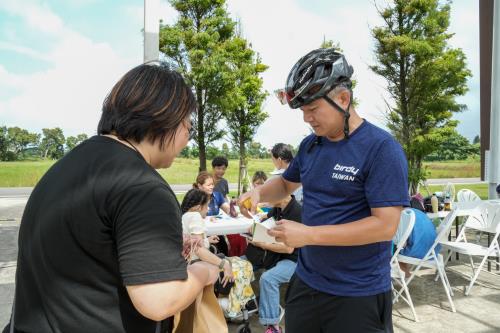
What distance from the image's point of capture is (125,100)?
43.2 inches

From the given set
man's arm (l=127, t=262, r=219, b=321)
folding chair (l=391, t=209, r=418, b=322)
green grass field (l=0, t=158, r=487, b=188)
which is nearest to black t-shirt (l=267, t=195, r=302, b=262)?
folding chair (l=391, t=209, r=418, b=322)

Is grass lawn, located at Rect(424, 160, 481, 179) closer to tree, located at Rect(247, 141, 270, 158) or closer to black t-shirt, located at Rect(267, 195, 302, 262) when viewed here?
tree, located at Rect(247, 141, 270, 158)

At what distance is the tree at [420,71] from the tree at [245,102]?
4286 millimetres

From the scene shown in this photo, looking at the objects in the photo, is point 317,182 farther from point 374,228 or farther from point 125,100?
point 125,100

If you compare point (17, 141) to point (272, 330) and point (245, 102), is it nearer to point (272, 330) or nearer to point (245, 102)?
point (245, 102)

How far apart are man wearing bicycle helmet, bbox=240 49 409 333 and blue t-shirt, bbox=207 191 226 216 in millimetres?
4201

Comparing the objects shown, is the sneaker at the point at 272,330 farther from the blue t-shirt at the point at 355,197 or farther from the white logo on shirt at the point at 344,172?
the white logo on shirt at the point at 344,172

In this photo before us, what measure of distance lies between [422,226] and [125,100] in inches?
167

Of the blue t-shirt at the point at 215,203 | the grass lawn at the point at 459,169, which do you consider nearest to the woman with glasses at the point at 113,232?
the blue t-shirt at the point at 215,203

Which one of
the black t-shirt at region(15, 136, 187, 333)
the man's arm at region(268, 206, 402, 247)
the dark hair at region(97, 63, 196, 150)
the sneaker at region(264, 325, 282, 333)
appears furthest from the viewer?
the sneaker at region(264, 325, 282, 333)

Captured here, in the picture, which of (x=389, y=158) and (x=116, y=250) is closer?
(x=116, y=250)

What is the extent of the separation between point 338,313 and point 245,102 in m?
13.9

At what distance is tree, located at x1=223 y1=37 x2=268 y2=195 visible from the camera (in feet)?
49.6

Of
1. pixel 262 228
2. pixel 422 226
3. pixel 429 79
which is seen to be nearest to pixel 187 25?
pixel 429 79
